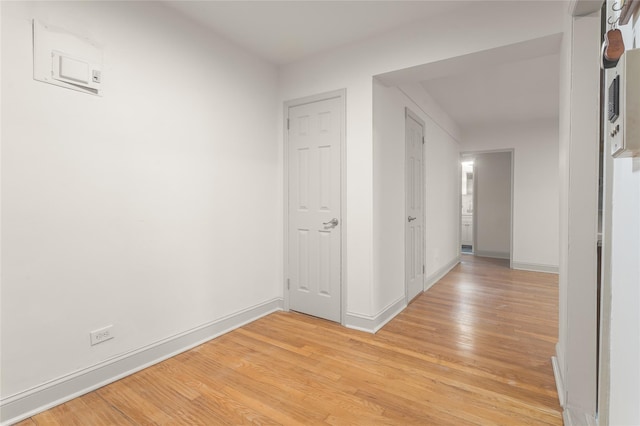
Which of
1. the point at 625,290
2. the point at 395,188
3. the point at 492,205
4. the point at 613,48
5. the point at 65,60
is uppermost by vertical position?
the point at 65,60

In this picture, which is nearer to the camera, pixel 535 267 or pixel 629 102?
pixel 629 102

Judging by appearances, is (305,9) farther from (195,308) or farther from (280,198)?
(195,308)

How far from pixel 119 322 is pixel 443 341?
251 cm

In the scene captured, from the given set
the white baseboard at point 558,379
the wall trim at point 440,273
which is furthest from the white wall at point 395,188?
the white baseboard at point 558,379

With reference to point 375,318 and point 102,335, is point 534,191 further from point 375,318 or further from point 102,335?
point 102,335

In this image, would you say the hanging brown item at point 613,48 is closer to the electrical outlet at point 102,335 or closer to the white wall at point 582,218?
the white wall at point 582,218

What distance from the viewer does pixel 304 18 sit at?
2486 millimetres

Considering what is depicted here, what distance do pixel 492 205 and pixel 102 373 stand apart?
280 inches

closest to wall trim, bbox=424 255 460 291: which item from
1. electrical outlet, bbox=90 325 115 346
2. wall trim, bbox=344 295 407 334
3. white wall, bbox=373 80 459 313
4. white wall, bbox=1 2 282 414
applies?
white wall, bbox=373 80 459 313

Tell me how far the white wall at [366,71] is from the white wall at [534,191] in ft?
12.9

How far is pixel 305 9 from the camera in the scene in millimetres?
2369

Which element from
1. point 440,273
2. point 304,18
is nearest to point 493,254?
point 440,273

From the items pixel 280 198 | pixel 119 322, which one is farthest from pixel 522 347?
pixel 119 322

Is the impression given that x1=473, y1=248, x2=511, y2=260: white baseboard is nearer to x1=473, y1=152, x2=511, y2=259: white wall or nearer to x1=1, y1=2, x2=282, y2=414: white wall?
x1=473, y1=152, x2=511, y2=259: white wall
